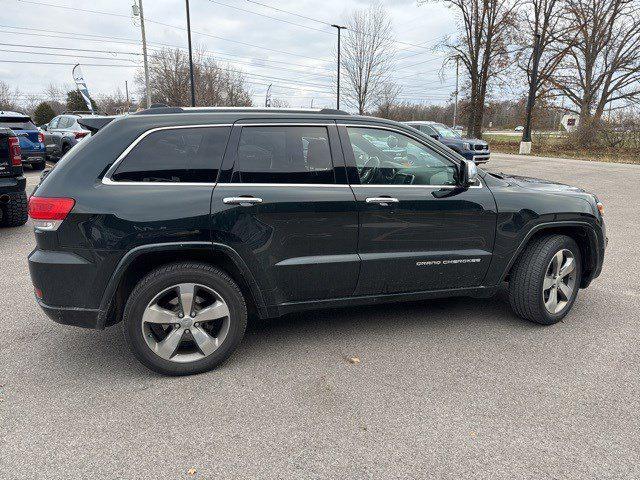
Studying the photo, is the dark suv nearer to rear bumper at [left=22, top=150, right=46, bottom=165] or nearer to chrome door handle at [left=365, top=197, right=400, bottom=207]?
chrome door handle at [left=365, top=197, right=400, bottom=207]

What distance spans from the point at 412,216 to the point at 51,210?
243cm

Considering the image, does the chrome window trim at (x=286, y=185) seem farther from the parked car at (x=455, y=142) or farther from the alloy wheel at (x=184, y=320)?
the parked car at (x=455, y=142)

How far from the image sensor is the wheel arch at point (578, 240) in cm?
384

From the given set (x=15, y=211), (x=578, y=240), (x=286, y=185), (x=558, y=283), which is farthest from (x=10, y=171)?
(x=578, y=240)

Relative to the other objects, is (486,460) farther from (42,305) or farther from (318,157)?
(42,305)

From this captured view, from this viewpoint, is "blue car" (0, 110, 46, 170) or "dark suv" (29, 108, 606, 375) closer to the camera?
"dark suv" (29, 108, 606, 375)

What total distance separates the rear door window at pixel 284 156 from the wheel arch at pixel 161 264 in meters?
0.53

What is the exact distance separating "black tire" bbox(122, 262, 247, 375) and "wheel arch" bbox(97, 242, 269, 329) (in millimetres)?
94

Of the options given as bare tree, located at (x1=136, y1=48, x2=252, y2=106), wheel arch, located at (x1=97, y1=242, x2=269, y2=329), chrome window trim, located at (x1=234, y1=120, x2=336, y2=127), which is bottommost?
wheel arch, located at (x1=97, y1=242, x2=269, y2=329)

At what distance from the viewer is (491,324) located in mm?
4016

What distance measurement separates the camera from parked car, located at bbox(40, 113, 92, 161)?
54.6ft

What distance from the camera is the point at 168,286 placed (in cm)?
303

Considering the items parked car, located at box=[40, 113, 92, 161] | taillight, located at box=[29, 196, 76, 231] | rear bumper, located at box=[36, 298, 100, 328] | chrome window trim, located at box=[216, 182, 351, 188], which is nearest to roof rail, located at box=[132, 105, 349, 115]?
chrome window trim, located at box=[216, 182, 351, 188]

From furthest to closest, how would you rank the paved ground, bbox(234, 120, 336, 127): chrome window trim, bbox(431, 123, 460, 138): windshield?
bbox(431, 123, 460, 138): windshield
bbox(234, 120, 336, 127): chrome window trim
the paved ground
